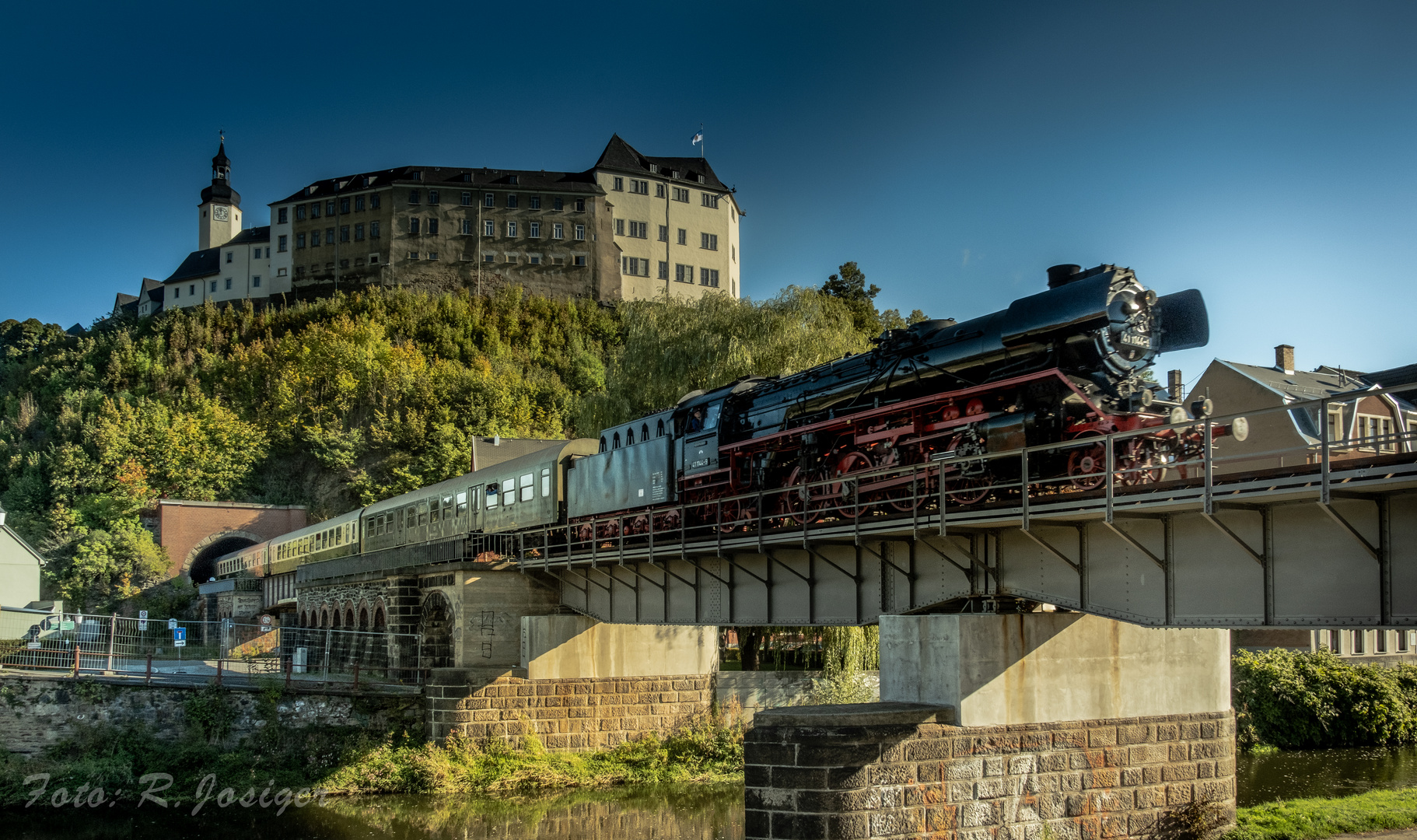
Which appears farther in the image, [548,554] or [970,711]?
[548,554]

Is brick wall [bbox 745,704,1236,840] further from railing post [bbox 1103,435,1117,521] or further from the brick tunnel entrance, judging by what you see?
the brick tunnel entrance

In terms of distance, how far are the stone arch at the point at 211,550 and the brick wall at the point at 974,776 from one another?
50740 millimetres

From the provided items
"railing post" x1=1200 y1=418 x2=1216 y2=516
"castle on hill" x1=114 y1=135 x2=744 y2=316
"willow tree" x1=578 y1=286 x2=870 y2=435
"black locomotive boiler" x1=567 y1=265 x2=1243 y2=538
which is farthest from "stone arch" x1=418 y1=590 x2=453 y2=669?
"castle on hill" x1=114 y1=135 x2=744 y2=316

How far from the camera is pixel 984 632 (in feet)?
45.8

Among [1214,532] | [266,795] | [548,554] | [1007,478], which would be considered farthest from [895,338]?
[266,795]

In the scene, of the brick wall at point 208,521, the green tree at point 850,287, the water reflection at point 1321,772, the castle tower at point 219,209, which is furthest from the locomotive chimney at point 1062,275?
the castle tower at point 219,209

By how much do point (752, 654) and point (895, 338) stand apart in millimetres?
15417

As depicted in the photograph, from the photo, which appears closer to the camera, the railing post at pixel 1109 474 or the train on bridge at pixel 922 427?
the railing post at pixel 1109 474

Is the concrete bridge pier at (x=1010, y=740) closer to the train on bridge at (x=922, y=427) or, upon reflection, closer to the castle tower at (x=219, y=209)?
the train on bridge at (x=922, y=427)

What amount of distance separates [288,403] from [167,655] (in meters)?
32.6

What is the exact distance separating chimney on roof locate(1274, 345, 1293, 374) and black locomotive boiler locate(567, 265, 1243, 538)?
23.9 meters

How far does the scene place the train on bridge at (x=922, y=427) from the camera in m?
14.7

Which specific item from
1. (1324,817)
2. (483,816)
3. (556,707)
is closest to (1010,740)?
(1324,817)

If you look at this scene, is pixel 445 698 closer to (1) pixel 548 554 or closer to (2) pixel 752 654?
(1) pixel 548 554
